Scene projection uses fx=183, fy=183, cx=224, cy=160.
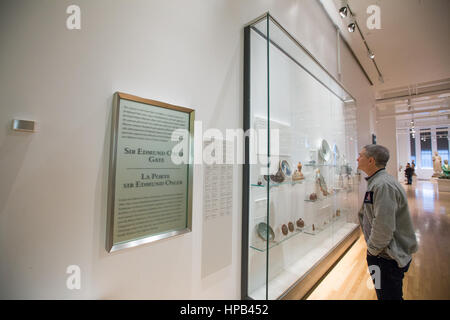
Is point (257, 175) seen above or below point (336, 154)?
below

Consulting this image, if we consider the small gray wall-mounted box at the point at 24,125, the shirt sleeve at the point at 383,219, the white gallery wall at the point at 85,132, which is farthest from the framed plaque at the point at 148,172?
the shirt sleeve at the point at 383,219

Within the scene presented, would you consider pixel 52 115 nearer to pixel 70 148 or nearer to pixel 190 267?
pixel 70 148

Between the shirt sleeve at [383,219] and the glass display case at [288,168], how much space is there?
2.57 ft

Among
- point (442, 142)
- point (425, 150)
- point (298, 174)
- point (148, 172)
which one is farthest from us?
point (425, 150)

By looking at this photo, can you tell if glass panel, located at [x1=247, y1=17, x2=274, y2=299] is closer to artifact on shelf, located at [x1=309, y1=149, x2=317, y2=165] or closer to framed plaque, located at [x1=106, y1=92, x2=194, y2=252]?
framed plaque, located at [x1=106, y1=92, x2=194, y2=252]

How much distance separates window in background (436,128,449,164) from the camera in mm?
13977

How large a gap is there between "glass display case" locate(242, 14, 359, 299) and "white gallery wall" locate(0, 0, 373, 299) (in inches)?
18.9

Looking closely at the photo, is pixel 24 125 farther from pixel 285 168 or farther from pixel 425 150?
pixel 425 150

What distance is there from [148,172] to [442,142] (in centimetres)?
→ 2204

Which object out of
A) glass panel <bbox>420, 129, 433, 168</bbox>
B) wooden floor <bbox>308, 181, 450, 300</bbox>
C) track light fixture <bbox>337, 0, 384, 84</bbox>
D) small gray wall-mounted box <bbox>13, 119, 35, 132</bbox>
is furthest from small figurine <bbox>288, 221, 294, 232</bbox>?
glass panel <bbox>420, 129, 433, 168</bbox>

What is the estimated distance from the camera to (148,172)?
1074 mm

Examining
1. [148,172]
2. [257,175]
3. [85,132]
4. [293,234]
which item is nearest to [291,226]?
[293,234]

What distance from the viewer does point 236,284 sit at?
1613mm

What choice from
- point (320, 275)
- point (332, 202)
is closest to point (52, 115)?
point (320, 275)
